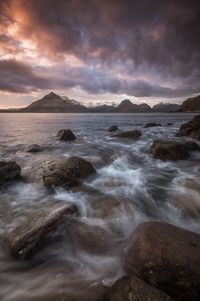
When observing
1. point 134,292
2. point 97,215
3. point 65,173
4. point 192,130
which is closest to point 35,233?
point 97,215

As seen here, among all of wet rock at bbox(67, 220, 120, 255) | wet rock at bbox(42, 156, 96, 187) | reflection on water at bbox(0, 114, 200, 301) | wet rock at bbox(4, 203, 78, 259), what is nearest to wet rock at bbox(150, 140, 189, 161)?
reflection on water at bbox(0, 114, 200, 301)

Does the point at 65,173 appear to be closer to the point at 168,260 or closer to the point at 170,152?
the point at 168,260

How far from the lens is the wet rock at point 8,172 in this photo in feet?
25.6

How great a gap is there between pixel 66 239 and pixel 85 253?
61 cm

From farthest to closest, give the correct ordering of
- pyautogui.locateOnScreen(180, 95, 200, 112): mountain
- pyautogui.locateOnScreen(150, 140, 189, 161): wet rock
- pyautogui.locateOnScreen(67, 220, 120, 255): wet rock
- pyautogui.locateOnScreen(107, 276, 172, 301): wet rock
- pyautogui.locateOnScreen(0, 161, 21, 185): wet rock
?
pyautogui.locateOnScreen(180, 95, 200, 112): mountain < pyautogui.locateOnScreen(150, 140, 189, 161): wet rock < pyautogui.locateOnScreen(0, 161, 21, 185): wet rock < pyautogui.locateOnScreen(67, 220, 120, 255): wet rock < pyautogui.locateOnScreen(107, 276, 172, 301): wet rock

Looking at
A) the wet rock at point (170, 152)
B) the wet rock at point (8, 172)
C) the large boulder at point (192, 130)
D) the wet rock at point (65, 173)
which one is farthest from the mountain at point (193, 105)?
the wet rock at point (8, 172)

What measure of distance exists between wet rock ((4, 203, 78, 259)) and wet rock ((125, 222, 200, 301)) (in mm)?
1902

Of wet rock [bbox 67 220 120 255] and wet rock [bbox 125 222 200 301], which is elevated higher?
wet rock [bbox 125 222 200 301]

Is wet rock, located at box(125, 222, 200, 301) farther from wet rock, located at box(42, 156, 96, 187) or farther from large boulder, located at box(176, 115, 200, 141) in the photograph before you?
large boulder, located at box(176, 115, 200, 141)

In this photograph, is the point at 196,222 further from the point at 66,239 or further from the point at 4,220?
the point at 4,220

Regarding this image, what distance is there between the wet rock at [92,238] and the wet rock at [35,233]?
14.3 inches

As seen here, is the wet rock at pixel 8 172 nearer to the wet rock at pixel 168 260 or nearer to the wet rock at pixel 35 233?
the wet rock at pixel 35 233

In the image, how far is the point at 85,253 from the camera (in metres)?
4.33

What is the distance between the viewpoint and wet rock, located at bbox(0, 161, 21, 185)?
7.82 meters
